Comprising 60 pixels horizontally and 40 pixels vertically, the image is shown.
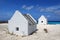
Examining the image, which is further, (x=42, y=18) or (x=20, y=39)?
(x=42, y=18)

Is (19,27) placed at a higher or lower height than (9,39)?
higher

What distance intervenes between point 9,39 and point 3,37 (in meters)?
1.37

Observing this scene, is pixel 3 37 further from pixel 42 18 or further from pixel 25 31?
pixel 42 18

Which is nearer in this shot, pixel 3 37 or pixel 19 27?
pixel 3 37

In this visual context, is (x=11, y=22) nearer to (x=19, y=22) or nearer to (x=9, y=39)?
(x=19, y=22)

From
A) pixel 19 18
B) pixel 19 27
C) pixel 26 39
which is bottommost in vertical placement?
pixel 26 39

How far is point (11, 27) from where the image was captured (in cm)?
2475

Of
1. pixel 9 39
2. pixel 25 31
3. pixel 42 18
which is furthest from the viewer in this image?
pixel 42 18

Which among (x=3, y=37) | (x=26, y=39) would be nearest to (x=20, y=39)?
(x=26, y=39)

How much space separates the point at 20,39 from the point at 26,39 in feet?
2.96

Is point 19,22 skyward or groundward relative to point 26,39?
skyward

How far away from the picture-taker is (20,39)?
68.5ft

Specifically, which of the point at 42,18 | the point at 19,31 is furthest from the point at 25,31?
the point at 42,18

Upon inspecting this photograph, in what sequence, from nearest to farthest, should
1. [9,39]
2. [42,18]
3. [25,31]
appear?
[9,39]
[25,31]
[42,18]
